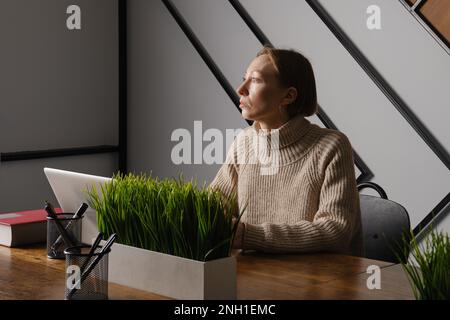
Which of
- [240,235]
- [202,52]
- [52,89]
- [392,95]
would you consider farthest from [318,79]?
[240,235]

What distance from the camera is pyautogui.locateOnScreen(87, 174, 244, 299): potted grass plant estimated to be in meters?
1.52

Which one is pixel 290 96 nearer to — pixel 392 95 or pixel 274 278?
pixel 274 278

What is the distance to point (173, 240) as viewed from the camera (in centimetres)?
158

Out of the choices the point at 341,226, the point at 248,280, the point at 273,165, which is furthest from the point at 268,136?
the point at 248,280

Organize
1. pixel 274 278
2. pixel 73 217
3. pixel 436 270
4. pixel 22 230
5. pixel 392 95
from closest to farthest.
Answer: pixel 436 270, pixel 274 278, pixel 73 217, pixel 22 230, pixel 392 95

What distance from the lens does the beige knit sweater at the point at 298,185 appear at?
211 centimetres

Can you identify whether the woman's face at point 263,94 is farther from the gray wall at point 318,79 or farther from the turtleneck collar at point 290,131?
the gray wall at point 318,79

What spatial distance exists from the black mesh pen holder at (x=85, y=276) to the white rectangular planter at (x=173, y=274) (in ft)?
0.32

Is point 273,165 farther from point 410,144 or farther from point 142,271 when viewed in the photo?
point 410,144

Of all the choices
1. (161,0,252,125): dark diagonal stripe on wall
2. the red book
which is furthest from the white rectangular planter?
(161,0,252,125): dark diagonal stripe on wall

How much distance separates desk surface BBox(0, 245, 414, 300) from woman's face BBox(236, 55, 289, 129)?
0.53m

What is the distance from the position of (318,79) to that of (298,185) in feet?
4.91

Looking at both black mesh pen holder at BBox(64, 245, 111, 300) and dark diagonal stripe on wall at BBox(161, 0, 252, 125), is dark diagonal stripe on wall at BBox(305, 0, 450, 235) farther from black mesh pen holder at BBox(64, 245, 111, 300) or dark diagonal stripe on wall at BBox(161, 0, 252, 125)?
black mesh pen holder at BBox(64, 245, 111, 300)
